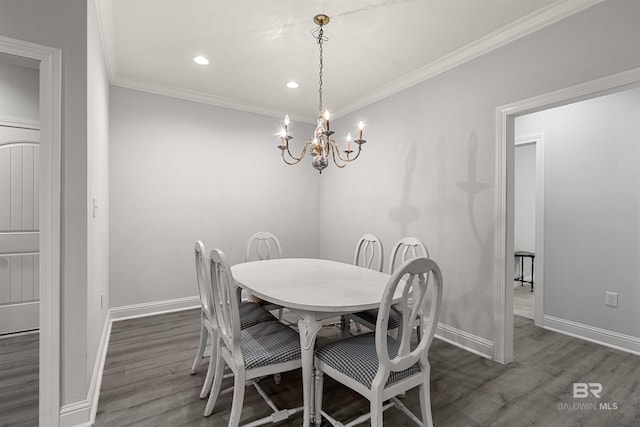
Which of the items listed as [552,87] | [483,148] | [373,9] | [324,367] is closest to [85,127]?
[324,367]

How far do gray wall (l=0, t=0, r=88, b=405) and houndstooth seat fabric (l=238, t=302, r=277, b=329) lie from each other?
0.85 metres

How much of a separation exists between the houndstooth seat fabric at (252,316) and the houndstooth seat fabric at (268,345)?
0.25ft

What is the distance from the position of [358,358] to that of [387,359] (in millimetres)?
193

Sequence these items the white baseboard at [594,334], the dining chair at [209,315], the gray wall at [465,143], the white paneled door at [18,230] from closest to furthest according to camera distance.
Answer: the dining chair at [209,315], the gray wall at [465,143], the white baseboard at [594,334], the white paneled door at [18,230]

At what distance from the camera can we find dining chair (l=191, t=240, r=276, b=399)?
6.37ft

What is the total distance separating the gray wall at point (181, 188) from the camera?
3375 mm

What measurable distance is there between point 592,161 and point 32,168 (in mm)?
5348

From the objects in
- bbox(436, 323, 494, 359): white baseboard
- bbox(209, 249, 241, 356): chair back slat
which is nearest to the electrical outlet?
bbox(436, 323, 494, 359): white baseboard

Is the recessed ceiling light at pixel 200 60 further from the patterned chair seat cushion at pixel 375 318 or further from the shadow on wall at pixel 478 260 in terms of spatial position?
the patterned chair seat cushion at pixel 375 318

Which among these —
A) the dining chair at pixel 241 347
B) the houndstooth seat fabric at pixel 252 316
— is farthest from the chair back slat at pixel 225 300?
the houndstooth seat fabric at pixel 252 316

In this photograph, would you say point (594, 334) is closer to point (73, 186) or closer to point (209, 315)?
point (209, 315)

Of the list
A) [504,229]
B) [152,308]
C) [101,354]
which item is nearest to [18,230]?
[152,308]

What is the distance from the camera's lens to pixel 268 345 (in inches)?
68.5

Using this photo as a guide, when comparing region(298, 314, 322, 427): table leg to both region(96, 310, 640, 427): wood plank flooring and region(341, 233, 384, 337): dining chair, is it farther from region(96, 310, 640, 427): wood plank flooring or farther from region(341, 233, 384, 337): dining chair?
region(341, 233, 384, 337): dining chair
